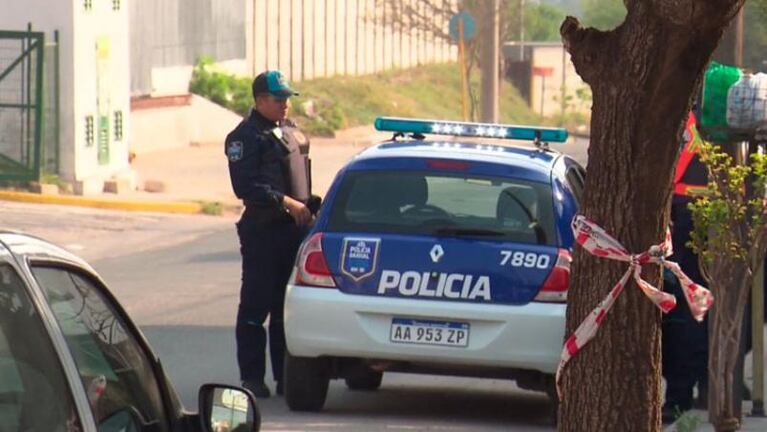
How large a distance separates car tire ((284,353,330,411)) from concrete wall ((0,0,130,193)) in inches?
539

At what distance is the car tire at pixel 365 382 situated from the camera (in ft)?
35.5

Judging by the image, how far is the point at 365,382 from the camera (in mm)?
10906

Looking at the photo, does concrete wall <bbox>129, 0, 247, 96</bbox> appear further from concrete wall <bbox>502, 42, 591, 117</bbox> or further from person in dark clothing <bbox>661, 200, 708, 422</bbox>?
person in dark clothing <bbox>661, 200, 708, 422</bbox>

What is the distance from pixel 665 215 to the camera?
19.8ft

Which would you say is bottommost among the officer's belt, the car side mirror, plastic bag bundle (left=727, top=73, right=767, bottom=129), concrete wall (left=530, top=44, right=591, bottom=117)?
concrete wall (left=530, top=44, right=591, bottom=117)

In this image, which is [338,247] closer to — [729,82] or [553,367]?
[553,367]

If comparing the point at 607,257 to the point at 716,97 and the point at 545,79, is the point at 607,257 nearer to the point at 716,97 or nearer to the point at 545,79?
the point at 716,97

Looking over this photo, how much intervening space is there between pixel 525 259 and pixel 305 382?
142cm

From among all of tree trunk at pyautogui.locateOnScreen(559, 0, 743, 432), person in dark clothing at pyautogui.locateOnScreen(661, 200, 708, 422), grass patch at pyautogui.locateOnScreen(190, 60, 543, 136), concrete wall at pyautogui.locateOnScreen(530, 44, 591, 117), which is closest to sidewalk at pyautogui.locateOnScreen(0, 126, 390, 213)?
grass patch at pyautogui.locateOnScreen(190, 60, 543, 136)

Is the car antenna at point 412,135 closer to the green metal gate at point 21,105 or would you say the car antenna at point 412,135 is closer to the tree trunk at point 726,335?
the tree trunk at point 726,335

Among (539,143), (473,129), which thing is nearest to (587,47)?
(473,129)

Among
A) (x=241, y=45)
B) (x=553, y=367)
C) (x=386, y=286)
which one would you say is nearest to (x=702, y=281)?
(x=553, y=367)

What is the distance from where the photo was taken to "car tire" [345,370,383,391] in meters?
10.8

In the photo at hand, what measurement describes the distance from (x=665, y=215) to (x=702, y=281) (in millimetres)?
3900
